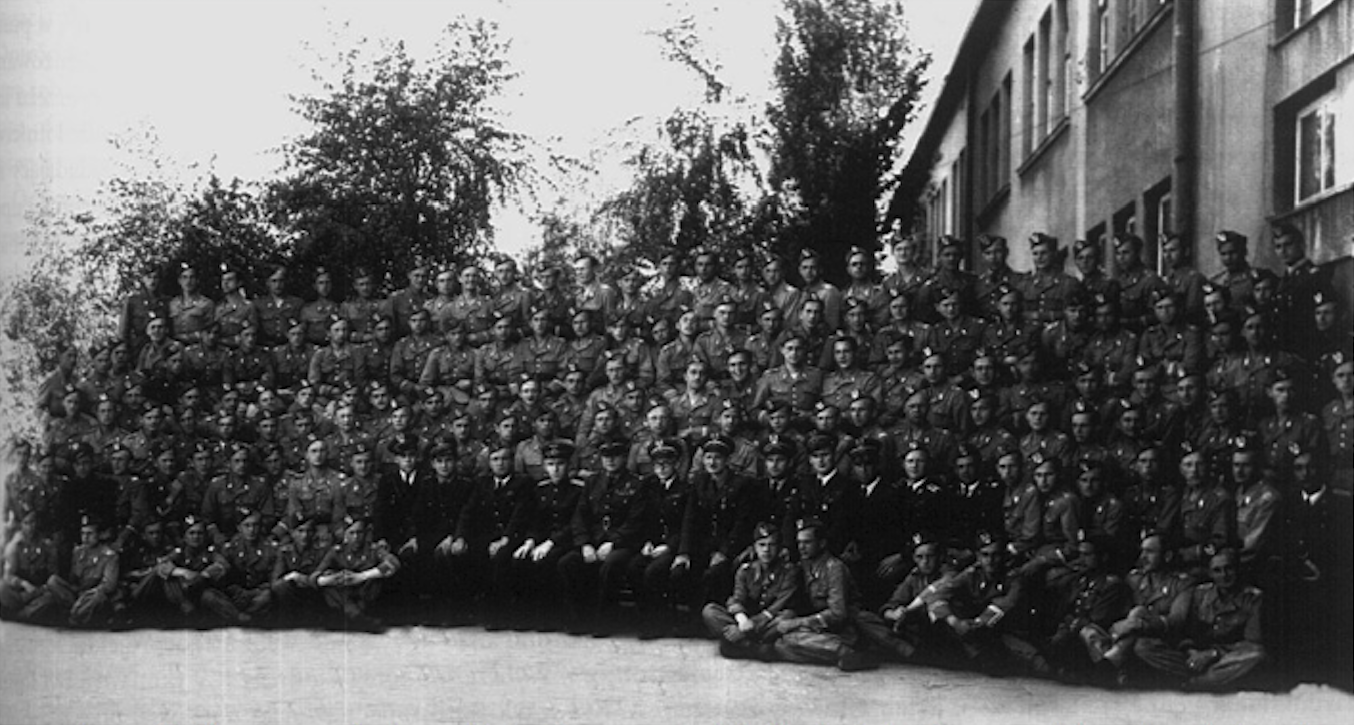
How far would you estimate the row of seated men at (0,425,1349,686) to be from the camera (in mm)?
5016

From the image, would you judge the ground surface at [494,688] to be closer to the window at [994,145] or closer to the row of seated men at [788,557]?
the row of seated men at [788,557]

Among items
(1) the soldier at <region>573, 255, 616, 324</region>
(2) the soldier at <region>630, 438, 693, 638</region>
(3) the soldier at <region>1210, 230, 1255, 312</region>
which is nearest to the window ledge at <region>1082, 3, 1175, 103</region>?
(3) the soldier at <region>1210, 230, 1255, 312</region>

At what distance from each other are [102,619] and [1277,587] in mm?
4142

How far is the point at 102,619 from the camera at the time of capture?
592 cm

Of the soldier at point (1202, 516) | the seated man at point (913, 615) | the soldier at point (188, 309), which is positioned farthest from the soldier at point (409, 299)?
the soldier at point (1202, 516)

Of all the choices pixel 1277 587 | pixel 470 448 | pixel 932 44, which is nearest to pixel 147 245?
pixel 470 448

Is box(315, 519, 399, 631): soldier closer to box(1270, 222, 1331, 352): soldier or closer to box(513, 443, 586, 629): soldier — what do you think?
box(513, 443, 586, 629): soldier

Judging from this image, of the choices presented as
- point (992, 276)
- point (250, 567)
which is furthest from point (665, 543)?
point (250, 567)

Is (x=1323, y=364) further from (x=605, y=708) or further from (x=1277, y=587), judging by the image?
(x=605, y=708)

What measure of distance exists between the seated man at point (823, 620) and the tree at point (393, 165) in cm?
170

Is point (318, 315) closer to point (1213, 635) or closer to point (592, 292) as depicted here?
point (592, 292)

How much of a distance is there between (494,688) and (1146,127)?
2.82m

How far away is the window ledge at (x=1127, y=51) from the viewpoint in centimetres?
518

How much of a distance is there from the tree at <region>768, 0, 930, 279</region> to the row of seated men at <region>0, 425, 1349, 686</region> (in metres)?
0.77
